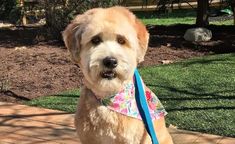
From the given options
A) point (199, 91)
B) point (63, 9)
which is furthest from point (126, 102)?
point (63, 9)

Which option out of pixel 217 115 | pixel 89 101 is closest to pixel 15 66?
pixel 217 115

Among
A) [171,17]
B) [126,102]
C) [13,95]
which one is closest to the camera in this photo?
[126,102]

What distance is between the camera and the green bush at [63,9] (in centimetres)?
1052

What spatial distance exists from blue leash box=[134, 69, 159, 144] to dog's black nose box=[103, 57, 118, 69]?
0.35 meters

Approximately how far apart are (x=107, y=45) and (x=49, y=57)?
5946mm

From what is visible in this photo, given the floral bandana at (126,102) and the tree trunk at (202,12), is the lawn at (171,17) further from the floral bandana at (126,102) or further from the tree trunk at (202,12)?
the floral bandana at (126,102)

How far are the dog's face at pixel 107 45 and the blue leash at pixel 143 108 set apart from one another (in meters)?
0.20

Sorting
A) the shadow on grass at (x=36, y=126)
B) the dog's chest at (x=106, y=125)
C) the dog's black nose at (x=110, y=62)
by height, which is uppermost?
the dog's black nose at (x=110, y=62)

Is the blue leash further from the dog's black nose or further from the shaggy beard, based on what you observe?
the dog's black nose

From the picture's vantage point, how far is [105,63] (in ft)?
9.78

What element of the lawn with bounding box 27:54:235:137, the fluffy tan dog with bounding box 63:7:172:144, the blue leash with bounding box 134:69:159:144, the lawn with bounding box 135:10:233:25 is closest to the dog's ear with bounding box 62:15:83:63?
the fluffy tan dog with bounding box 63:7:172:144

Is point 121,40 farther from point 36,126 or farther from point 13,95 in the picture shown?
point 13,95

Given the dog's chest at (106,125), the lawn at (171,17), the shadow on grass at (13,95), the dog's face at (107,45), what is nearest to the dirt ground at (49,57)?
the shadow on grass at (13,95)

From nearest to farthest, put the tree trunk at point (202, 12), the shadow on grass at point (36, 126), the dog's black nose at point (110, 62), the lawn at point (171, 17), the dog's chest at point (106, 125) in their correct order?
1. the dog's black nose at point (110, 62)
2. the dog's chest at point (106, 125)
3. the shadow on grass at point (36, 126)
4. the tree trunk at point (202, 12)
5. the lawn at point (171, 17)
